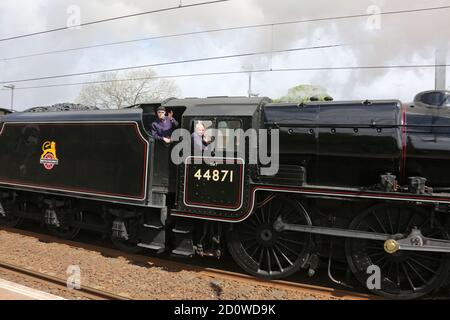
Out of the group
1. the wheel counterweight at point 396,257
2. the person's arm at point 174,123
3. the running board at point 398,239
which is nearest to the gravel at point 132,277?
the wheel counterweight at point 396,257

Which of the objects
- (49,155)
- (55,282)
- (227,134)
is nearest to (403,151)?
(227,134)

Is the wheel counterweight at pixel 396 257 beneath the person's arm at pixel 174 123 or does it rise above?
beneath

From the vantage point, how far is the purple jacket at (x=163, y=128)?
668cm

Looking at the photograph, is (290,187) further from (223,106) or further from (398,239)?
(223,106)

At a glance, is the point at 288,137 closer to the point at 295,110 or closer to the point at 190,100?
the point at 295,110

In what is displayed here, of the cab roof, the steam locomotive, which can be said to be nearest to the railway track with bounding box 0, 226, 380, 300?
the steam locomotive

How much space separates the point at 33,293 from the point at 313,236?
12.6ft

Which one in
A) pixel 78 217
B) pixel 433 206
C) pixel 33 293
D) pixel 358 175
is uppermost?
pixel 358 175

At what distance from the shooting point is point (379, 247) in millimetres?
5598

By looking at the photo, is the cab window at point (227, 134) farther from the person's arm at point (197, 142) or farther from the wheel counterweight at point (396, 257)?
the wheel counterweight at point (396, 257)

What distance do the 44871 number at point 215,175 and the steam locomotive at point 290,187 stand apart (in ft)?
0.05

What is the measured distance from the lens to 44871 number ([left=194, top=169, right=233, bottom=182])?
6.03m

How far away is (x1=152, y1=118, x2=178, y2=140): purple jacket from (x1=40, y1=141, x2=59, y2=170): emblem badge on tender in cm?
247
